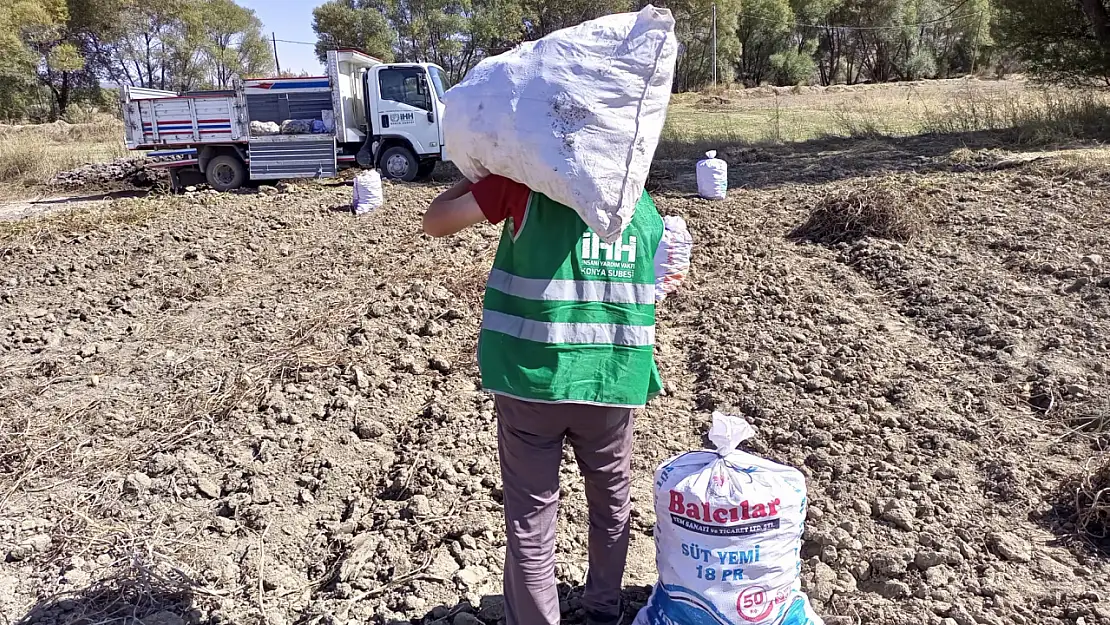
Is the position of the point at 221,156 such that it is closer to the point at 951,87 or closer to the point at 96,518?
the point at 96,518

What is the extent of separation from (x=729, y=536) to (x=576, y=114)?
1.10 meters

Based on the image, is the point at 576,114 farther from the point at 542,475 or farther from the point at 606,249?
the point at 542,475

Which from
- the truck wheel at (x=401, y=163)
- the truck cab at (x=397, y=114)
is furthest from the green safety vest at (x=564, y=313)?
the truck wheel at (x=401, y=163)

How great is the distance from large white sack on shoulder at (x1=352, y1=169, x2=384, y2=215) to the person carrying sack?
25.8ft

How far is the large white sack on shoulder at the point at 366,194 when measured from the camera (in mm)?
9523

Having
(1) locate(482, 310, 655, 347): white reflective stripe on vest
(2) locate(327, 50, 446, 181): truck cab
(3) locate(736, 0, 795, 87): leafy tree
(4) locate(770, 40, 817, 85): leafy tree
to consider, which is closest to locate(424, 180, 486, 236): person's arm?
(1) locate(482, 310, 655, 347): white reflective stripe on vest

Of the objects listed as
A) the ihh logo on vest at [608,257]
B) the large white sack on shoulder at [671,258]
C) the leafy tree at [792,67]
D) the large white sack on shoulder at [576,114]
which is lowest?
the large white sack on shoulder at [671,258]

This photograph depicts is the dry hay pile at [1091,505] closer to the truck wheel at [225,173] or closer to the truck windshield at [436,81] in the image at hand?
the truck windshield at [436,81]

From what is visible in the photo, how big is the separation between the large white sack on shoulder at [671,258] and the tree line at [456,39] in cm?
2501

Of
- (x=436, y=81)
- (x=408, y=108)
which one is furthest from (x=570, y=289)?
(x=436, y=81)

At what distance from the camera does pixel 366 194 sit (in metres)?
9.55

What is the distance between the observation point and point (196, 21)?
3678 centimetres

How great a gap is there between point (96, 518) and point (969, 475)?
3.55 metres

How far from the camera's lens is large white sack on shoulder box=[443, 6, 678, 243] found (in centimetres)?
179
